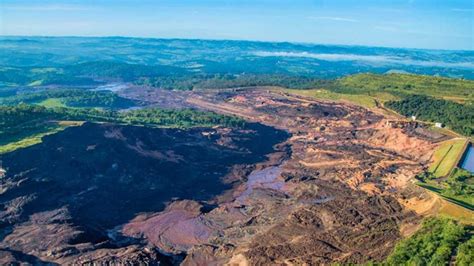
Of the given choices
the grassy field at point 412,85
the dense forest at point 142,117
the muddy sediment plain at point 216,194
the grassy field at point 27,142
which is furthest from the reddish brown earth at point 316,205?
the grassy field at point 27,142

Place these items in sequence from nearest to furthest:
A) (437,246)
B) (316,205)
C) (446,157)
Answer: (437,246) → (316,205) → (446,157)

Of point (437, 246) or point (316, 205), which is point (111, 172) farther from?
point (437, 246)

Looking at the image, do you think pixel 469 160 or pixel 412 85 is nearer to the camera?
pixel 469 160

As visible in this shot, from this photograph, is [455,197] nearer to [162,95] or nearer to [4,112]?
[4,112]

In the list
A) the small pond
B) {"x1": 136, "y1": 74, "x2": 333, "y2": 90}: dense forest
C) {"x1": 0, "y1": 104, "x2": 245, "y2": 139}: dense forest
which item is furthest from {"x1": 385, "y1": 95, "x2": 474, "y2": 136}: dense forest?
{"x1": 136, "y1": 74, "x2": 333, "y2": 90}: dense forest

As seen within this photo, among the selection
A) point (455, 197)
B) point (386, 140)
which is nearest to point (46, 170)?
point (455, 197)

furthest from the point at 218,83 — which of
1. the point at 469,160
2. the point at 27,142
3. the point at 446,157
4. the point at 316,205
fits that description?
the point at 316,205

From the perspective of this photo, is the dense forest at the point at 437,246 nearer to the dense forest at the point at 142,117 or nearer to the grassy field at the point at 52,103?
the dense forest at the point at 142,117
